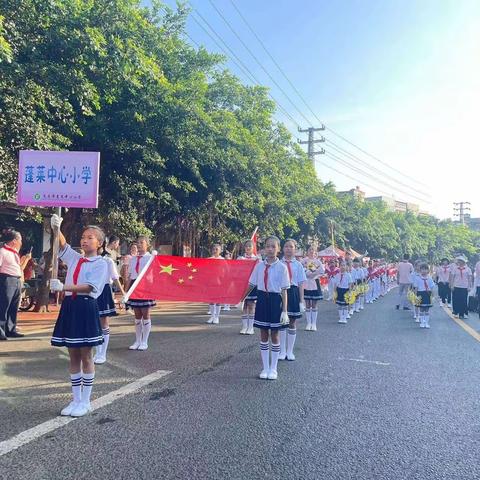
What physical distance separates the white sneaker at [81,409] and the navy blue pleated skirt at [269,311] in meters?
2.59

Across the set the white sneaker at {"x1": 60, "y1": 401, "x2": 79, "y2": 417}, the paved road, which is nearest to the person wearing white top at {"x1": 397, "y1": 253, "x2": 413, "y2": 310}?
the paved road

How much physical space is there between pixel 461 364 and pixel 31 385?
6.48m

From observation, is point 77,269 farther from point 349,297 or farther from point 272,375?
point 349,297

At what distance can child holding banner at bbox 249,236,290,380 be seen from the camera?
684cm

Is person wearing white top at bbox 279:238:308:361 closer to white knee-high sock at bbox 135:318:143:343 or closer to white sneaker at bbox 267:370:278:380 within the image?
white sneaker at bbox 267:370:278:380

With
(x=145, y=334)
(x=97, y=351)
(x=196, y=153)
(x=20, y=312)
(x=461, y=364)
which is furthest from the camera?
(x=196, y=153)

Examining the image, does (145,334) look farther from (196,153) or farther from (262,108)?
(262,108)

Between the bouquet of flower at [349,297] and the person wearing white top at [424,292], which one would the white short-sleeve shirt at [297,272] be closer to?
the bouquet of flower at [349,297]

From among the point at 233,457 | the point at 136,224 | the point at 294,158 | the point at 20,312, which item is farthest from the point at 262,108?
the point at 233,457

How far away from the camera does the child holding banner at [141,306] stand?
27.8 feet

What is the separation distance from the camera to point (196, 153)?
14.7 metres

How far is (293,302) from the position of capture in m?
8.44

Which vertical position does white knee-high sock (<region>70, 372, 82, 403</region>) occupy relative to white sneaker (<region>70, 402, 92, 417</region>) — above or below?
above

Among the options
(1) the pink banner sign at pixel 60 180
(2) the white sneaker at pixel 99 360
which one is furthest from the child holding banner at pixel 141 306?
(1) the pink banner sign at pixel 60 180
